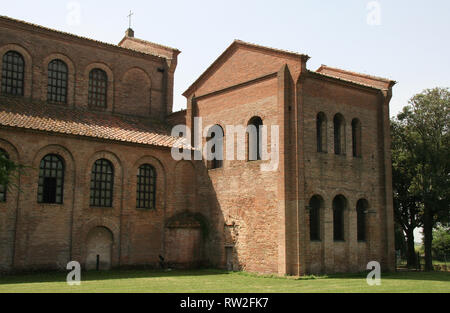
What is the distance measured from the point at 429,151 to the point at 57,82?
20643 millimetres

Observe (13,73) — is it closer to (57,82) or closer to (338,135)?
(57,82)

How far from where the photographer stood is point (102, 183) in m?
22.3

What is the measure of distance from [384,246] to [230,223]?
7195 millimetres

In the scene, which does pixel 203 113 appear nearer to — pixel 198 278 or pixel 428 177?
pixel 198 278

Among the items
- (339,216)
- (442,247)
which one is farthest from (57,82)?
(442,247)

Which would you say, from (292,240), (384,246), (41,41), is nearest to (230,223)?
(292,240)

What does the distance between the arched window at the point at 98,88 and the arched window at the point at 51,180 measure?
5212 mm

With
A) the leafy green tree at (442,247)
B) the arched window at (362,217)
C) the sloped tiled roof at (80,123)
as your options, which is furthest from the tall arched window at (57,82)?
the leafy green tree at (442,247)

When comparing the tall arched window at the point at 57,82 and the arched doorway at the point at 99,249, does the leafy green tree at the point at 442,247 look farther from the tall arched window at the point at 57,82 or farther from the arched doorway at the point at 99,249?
the tall arched window at the point at 57,82

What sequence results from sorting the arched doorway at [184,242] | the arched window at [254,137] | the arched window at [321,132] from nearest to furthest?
the arched window at [321,132] → the arched window at [254,137] → the arched doorway at [184,242]

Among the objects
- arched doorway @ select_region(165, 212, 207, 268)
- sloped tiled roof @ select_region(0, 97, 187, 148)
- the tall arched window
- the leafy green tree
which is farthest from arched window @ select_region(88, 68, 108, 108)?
the leafy green tree

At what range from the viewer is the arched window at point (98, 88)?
25.7 m

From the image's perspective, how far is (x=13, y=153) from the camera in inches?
784
